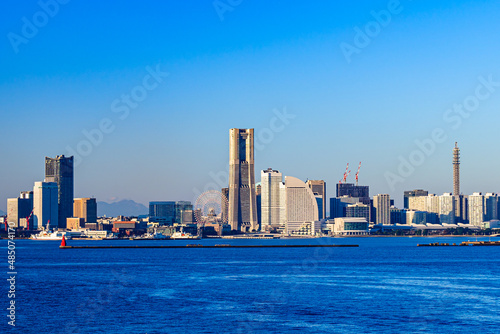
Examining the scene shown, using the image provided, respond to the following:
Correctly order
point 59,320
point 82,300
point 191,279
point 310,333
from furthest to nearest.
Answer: point 191,279
point 82,300
point 59,320
point 310,333

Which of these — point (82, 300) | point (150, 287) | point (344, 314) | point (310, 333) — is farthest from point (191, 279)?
point (310, 333)

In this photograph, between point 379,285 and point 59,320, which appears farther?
point 379,285

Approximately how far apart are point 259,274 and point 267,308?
102ft

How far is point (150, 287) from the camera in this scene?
6931 cm

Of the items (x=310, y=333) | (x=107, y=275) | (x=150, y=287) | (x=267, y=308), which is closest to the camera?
(x=310, y=333)

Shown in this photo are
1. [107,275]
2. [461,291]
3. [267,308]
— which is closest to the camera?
[267,308]

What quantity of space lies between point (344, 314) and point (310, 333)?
751 centimetres

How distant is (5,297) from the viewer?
6238cm

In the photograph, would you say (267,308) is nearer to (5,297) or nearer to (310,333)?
(310,333)

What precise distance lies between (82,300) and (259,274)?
29.6 metres

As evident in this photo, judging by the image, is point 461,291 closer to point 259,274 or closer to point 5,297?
point 259,274

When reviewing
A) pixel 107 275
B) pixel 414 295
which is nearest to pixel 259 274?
pixel 107 275

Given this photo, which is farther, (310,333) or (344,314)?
(344,314)

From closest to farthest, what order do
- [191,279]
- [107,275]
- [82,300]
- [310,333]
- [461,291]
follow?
[310,333], [82,300], [461,291], [191,279], [107,275]
